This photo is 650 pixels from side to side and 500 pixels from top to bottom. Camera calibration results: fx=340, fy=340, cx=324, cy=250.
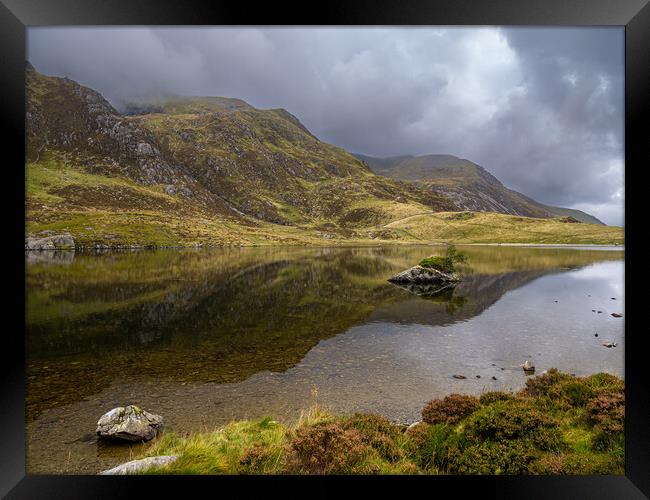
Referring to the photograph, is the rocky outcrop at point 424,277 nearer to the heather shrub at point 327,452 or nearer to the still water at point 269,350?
the still water at point 269,350

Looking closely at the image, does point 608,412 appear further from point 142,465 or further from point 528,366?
point 142,465

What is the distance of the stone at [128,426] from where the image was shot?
8734 mm

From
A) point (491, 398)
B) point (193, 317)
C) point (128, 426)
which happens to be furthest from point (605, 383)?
point (193, 317)

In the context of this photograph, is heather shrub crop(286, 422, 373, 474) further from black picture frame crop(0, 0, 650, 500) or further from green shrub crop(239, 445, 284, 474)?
black picture frame crop(0, 0, 650, 500)

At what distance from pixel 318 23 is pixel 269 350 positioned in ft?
49.6

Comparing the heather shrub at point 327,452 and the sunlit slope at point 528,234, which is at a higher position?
the sunlit slope at point 528,234

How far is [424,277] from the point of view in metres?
A: 42.1

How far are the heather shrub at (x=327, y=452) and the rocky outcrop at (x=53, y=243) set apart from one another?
10270 cm

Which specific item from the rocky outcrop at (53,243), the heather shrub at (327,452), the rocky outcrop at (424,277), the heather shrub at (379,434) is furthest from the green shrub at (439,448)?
the rocky outcrop at (53,243)

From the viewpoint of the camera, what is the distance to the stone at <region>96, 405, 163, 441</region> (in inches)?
344

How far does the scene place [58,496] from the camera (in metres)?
4.43

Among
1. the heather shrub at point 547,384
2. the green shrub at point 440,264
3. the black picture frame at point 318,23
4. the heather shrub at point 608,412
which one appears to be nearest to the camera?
the black picture frame at point 318,23

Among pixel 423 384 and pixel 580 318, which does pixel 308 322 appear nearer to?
pixel 423 384
